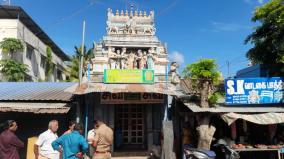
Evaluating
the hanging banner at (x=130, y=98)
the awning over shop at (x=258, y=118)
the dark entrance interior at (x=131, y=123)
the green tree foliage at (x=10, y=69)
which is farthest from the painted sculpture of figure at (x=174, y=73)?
the green tree foliage at (x=10, y=69)

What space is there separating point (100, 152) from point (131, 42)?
52.4 feet

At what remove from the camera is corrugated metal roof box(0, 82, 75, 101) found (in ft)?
37.1

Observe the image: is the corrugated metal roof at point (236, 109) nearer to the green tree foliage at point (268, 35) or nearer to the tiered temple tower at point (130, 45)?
the green tree foliage at point (268, 35)

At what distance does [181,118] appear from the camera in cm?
1145

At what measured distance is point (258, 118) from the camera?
31.2 ft

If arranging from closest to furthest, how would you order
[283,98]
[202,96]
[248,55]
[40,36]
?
[202,96] → [283,98] → [248,55] → [40,36]

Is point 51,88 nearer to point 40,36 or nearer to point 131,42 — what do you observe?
point 131,42

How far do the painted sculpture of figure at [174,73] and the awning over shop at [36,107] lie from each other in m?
4.38

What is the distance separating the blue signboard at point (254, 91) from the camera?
1052 centimetres

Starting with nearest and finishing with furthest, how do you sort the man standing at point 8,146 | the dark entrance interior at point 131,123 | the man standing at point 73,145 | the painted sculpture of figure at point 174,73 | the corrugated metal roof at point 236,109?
the man standing at point 73,145, the man standing at point 8,146, the corrugated metal roof at point 236,109, the painted sculpture of figure at point 174,73, the dark entrance interior at point 131,123

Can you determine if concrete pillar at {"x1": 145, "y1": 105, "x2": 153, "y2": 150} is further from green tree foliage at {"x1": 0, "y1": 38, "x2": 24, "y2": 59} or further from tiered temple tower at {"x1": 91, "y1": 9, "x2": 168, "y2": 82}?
green tree foliage at {"x1": 0, "y1": 38, "x2": 24, "y2": 59}

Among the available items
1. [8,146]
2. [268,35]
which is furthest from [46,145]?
[268,35]

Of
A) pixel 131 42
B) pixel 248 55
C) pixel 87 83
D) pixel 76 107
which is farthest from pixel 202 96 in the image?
pixel 131 42

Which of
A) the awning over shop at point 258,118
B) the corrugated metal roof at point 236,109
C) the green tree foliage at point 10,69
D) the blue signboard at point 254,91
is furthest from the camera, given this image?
the green tree foliage at point 10,69
